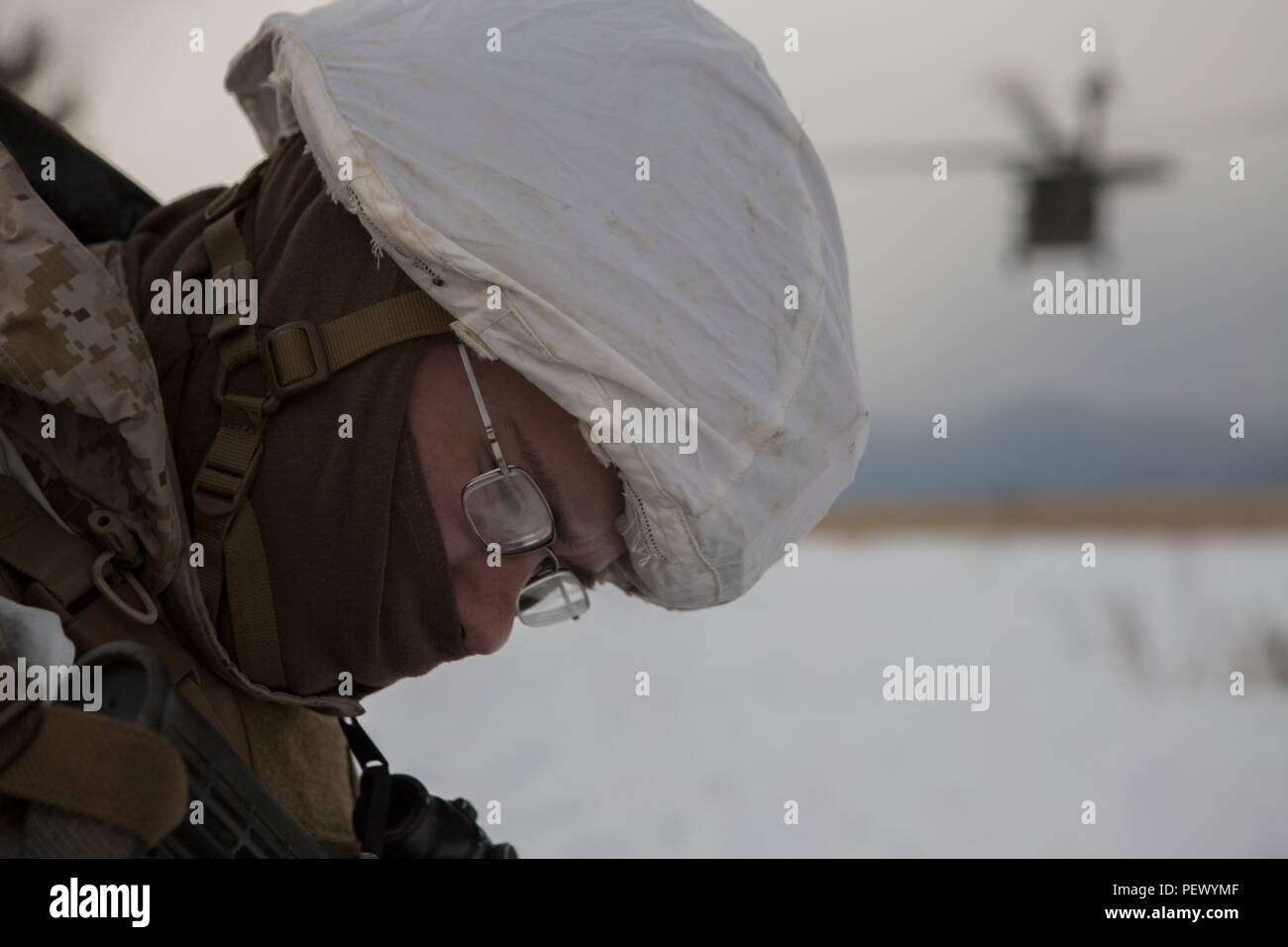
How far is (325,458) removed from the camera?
1.04m

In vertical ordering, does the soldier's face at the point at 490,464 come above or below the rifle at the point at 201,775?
above

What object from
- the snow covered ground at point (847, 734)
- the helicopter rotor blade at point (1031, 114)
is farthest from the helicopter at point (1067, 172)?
the snow covered ground at point (847, 734)

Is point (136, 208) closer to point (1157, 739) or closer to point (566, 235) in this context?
point (566, 235)

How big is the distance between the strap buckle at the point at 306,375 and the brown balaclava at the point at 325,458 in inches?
0.5

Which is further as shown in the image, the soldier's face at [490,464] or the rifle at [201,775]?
the soldier's face at [490,464]

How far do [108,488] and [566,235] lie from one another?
1.43 ft

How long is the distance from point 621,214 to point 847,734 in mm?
2097

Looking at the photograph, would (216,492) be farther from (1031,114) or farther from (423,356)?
(1031,114)

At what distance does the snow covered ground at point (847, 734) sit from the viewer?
236 centimetres

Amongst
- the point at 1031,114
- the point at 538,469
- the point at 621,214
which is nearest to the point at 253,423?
the point at 538,469

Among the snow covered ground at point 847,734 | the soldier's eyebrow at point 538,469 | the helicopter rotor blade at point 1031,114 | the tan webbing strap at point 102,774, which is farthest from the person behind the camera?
the helicopter rotor blade at point 1031,114

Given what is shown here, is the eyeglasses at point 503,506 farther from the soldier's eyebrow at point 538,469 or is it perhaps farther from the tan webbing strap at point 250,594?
the tan webbing strap at point 250,594

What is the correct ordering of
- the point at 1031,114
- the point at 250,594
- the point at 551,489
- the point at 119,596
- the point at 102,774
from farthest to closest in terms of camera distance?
the point at 1031,114, the point at 551,489, the point at 250,594, the point at 119,596, the point at 102,774

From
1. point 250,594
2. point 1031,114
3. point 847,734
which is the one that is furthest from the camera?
point 1031,114
